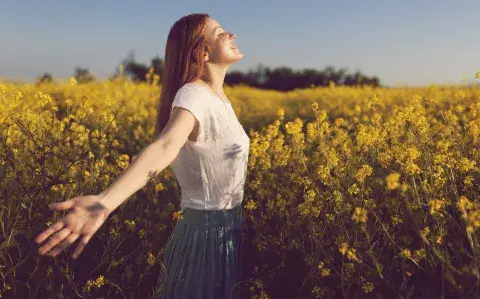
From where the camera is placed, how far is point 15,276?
3160 mm

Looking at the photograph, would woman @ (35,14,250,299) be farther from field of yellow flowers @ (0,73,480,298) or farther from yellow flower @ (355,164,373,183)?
yellow flower @ (355,164,373,183)

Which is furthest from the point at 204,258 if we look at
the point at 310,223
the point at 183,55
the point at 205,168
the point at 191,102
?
the point at 183,55

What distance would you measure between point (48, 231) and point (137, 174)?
13.8 inches

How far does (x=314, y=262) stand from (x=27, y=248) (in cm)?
156

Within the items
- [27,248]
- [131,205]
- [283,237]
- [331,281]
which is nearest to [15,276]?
[27,248]

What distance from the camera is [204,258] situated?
99.6 inches

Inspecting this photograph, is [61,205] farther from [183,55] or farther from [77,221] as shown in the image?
[183,55]

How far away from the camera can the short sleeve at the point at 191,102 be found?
7.24 ft

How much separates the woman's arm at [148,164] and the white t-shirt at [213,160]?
0.82ft

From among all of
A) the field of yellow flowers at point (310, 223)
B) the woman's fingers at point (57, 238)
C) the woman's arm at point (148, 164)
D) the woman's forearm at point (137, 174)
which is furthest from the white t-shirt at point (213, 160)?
the woman's fingers at point (57, 238)

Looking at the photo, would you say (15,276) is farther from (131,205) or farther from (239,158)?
(239,158)

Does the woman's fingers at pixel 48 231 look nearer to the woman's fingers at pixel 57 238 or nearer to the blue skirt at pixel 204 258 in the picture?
the woman's fingers at pixel 57 238

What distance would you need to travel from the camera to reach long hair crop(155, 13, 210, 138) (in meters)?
2.57

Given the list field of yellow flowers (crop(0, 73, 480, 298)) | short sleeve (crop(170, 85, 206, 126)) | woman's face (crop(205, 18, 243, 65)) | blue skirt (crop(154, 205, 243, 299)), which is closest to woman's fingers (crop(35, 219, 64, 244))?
short sleeve (crop(170, 85, 206, 126))
